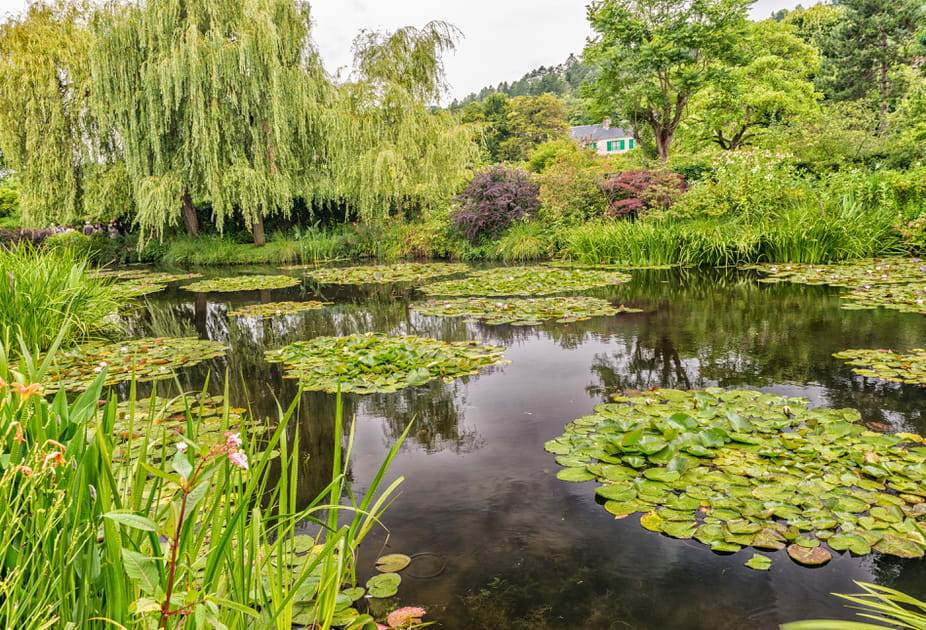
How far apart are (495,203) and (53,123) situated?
38.8 ft

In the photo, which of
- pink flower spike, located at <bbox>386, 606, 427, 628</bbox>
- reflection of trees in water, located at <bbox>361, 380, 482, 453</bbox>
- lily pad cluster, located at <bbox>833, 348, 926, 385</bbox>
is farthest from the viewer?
lily pad cluster, located at <bbox>833, 348, 926, 385</bbox>

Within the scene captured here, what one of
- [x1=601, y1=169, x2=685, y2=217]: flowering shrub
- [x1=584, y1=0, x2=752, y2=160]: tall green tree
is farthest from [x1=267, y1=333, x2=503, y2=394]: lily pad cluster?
[x1=584, y1=0, x2=752, y2=160]: tall green tree

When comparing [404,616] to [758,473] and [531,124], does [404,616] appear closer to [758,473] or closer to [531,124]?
[758,473]

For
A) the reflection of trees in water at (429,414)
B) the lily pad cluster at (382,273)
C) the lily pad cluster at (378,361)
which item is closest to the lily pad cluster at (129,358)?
the lily pad cluster at (378,361)

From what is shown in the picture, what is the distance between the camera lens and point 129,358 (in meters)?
5.04

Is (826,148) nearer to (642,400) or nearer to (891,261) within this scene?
(891,261)

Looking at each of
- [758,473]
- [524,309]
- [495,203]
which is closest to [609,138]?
[495,203]

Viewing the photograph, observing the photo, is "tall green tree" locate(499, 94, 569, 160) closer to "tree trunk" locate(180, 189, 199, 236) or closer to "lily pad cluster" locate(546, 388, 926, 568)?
"tree trunk" locate(180, 189, 199, 236)

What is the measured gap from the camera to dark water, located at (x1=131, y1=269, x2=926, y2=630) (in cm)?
187

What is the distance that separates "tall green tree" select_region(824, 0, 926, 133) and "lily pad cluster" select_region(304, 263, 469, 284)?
2154 centimetres

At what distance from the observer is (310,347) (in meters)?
5.31

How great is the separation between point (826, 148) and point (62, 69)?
2198cm

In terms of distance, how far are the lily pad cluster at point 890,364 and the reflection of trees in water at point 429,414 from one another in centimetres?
294

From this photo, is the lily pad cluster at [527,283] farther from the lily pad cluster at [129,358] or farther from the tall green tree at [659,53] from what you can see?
the tall green tree at [659,53]
